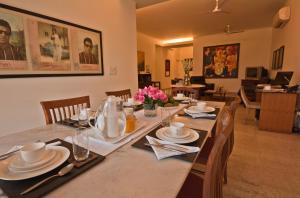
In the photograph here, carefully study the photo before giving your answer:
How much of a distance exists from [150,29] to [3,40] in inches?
206

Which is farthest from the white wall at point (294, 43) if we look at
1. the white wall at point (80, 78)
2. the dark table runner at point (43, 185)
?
the dark table runner at point (43, 185)

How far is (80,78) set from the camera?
213cm

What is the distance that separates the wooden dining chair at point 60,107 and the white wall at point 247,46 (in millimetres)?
6418

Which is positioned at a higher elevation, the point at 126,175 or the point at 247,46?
the point at 247,46

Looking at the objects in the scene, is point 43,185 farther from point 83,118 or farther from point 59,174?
point 83,118

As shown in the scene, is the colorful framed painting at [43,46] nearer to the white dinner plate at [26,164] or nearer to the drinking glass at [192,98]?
the white dinner plate at [26,164]

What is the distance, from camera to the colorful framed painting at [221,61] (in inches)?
255

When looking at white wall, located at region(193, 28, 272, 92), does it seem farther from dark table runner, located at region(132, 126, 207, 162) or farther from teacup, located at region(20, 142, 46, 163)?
teacup, located at region(20, 142, 46, 163)

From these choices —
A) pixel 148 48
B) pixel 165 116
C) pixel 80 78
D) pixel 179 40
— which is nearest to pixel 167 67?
pixel 179 40

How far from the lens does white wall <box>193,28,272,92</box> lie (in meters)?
6.02

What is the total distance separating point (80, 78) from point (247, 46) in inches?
258

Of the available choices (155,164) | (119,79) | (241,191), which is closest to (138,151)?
(155,164)

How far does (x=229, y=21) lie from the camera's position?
514 cm

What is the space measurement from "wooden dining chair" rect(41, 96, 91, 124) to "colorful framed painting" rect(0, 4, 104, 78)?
457 millimetres
